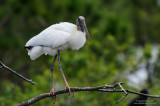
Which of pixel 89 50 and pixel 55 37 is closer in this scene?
pixel 55 37

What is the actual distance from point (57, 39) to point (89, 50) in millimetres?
5146

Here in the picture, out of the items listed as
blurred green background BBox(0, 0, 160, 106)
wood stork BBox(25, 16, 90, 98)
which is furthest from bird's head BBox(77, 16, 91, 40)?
blurred green background BBox(0, 0, 160, 106)

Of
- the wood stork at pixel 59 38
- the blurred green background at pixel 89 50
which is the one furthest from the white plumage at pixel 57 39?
the blurred green background at pixel 89 50

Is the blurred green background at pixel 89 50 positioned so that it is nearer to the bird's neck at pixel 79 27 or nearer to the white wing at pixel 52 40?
the white wing at pixel 52 40

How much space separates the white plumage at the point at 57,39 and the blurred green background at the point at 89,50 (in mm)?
1560

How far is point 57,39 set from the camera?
5.84 m

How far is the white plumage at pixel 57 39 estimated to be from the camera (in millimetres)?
5832

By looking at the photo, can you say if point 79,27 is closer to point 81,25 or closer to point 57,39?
point 81,25

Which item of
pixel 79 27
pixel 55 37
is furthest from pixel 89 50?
pixel 55 37

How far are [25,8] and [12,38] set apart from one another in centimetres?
244

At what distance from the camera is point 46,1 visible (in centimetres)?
1305

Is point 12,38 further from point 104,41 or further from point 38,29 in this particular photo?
point 104,41

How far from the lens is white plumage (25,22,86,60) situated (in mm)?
5832

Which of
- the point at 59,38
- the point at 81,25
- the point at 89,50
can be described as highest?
the point at 89,50
